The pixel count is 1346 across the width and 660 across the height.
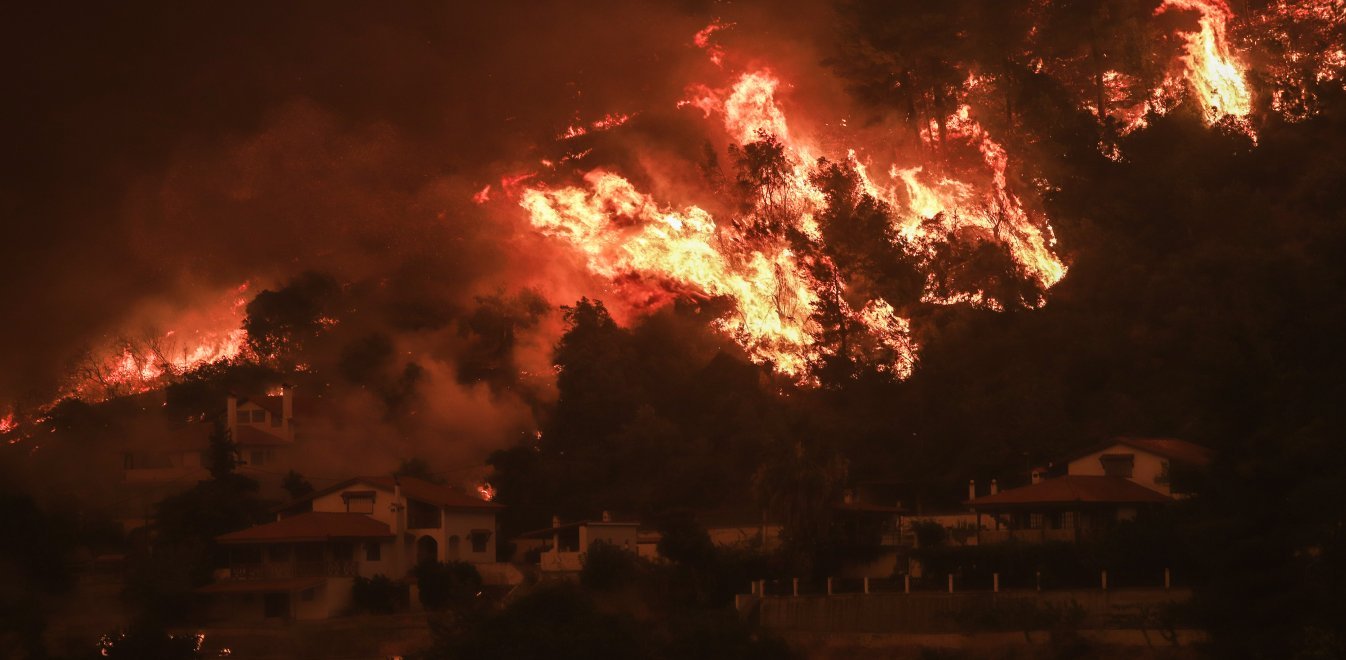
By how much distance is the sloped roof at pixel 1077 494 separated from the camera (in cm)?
5025

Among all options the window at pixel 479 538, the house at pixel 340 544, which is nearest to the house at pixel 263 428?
the house at pixel 340 544

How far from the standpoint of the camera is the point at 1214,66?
236 ft

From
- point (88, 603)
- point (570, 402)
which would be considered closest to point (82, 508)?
point (88, 603)

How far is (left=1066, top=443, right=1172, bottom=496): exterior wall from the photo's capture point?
51531 millimetres

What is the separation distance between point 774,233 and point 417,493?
68.6 ft

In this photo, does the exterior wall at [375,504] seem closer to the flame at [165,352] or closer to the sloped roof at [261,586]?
the sloped roof at [261,586]

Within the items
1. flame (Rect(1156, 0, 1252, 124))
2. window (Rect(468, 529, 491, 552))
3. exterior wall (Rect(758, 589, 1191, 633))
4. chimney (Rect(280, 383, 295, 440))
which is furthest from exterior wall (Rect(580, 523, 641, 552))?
flame (Rect(1156, 0, 1252, 124))

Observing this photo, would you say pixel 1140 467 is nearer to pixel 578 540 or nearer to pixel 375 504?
pixel 578 540

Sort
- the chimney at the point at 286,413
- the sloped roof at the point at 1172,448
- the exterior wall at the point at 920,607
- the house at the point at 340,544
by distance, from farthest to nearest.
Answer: the chimney at the point at 286,413 < the house at the point at 340,544 < the sloped roof at the point at 1172,448 < the exterior wall at the point at 920,607

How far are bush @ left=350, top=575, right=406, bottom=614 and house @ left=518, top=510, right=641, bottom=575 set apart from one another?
5346 mm

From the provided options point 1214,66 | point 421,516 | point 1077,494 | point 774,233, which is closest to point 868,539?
point 1077,494

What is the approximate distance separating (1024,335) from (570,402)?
1847 cm

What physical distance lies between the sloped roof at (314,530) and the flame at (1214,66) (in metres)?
37.1

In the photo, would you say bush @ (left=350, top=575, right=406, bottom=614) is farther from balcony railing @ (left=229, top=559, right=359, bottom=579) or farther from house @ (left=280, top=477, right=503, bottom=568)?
house @ (left=280, top=477, right=503, bottom=568)
